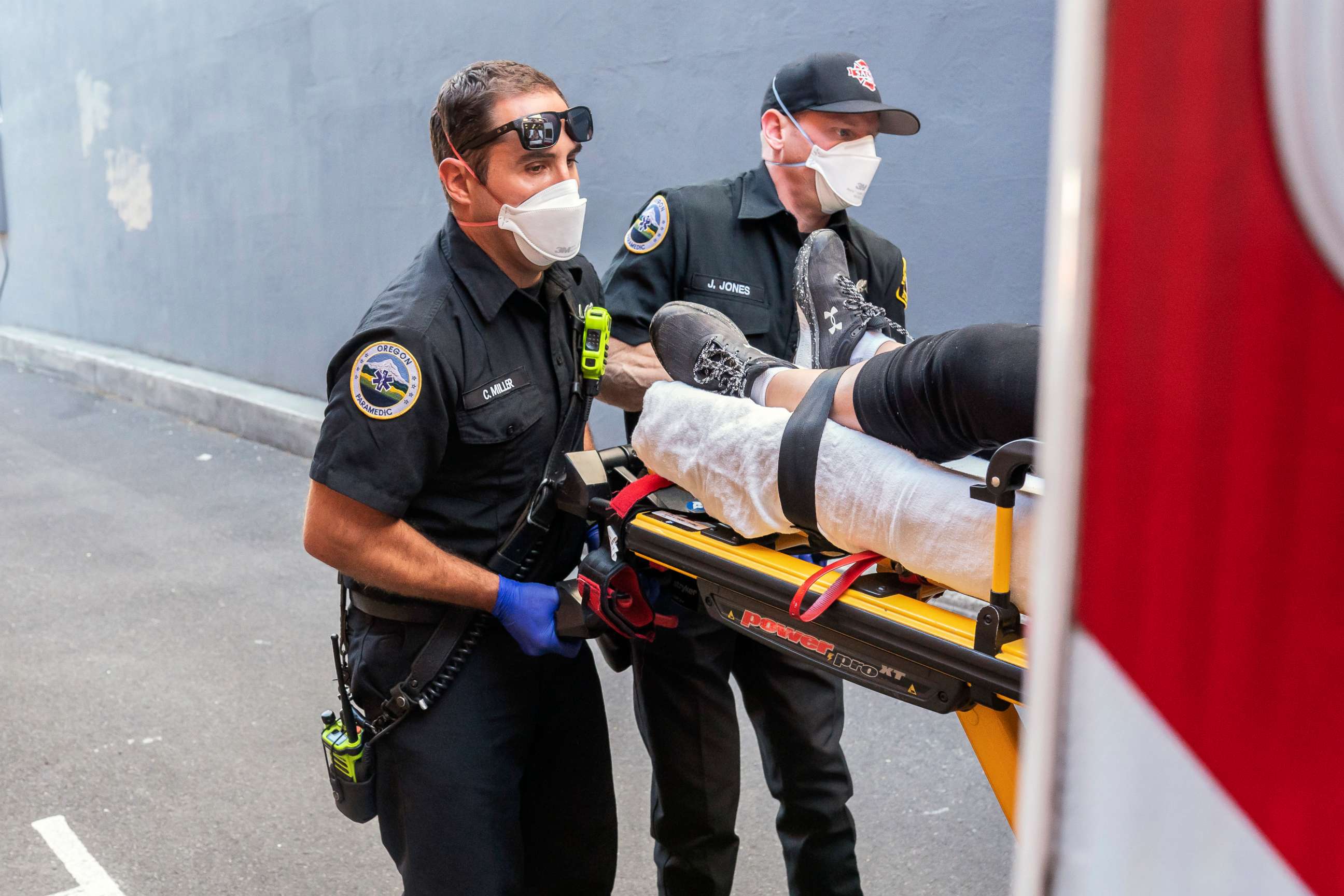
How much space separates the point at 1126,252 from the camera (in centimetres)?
60

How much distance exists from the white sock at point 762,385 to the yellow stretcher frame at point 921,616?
0.25m

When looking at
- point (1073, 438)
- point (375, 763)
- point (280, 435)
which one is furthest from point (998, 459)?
point (280, 435)

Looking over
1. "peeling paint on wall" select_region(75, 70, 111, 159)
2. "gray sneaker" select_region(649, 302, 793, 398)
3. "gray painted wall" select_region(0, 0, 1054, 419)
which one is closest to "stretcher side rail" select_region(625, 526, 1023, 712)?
"gray sneaker" select_region(649, 302, 793, 398)

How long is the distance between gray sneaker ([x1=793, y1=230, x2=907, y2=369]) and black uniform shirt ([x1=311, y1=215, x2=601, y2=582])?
484mm

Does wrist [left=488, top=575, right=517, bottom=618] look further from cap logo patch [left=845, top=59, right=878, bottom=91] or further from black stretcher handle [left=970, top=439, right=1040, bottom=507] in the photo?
cap logo patch [left=845, top=59, right=878, bottom=91]

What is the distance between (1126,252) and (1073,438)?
0.10m

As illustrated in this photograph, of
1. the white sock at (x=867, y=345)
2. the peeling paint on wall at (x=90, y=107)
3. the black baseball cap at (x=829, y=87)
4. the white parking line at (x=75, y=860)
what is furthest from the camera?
the peeling paint on wall at (x=90, y=107)

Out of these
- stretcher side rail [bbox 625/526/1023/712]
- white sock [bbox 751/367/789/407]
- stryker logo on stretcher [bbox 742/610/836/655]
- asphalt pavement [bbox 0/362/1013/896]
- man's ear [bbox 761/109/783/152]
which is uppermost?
man's ear [bbox 761/109/783/152]

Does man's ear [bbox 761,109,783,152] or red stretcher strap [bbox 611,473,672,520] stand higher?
man's ear [bbox 761,109,783,152]

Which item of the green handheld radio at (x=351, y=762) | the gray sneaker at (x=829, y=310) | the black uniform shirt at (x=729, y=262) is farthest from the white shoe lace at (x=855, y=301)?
the green handheld radio at (x=351, y=762)

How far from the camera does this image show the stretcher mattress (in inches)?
59.0

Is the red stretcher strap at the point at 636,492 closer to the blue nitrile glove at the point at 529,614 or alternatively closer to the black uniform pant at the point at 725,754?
the blue nitrile glove at the point at 529,614

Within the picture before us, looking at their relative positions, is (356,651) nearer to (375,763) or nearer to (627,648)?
(375,763)

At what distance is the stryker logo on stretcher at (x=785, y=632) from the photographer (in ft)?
5.46
